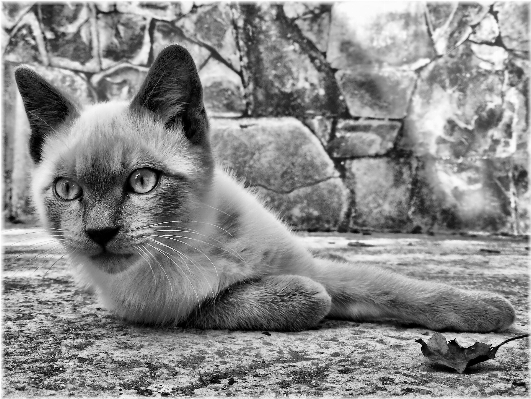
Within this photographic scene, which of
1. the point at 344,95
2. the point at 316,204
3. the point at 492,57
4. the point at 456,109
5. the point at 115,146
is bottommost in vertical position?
the point at 316,204

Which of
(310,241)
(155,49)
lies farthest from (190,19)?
(310,241)

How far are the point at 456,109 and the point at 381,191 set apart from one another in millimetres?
897

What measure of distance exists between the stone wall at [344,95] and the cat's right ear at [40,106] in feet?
9.16

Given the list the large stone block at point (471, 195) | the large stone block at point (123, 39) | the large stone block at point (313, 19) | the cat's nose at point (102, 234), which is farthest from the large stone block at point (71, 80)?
the cat's nose at point (102, 234)

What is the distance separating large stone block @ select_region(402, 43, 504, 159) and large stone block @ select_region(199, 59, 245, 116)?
1.42m

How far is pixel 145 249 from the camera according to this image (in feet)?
4.73

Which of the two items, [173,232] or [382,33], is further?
[382,33]

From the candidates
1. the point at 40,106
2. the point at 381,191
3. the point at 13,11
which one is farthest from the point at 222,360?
the point at 13,11

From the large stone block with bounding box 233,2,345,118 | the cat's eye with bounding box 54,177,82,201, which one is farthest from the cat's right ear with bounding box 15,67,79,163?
the large stone block with bounding box 233,2,345,118

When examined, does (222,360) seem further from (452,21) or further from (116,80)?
(452,21)

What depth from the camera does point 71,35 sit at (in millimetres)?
4719

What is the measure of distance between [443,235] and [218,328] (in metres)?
3.11

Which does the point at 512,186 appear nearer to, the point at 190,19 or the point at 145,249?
the point at 190,19

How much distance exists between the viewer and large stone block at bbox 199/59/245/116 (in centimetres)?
461
